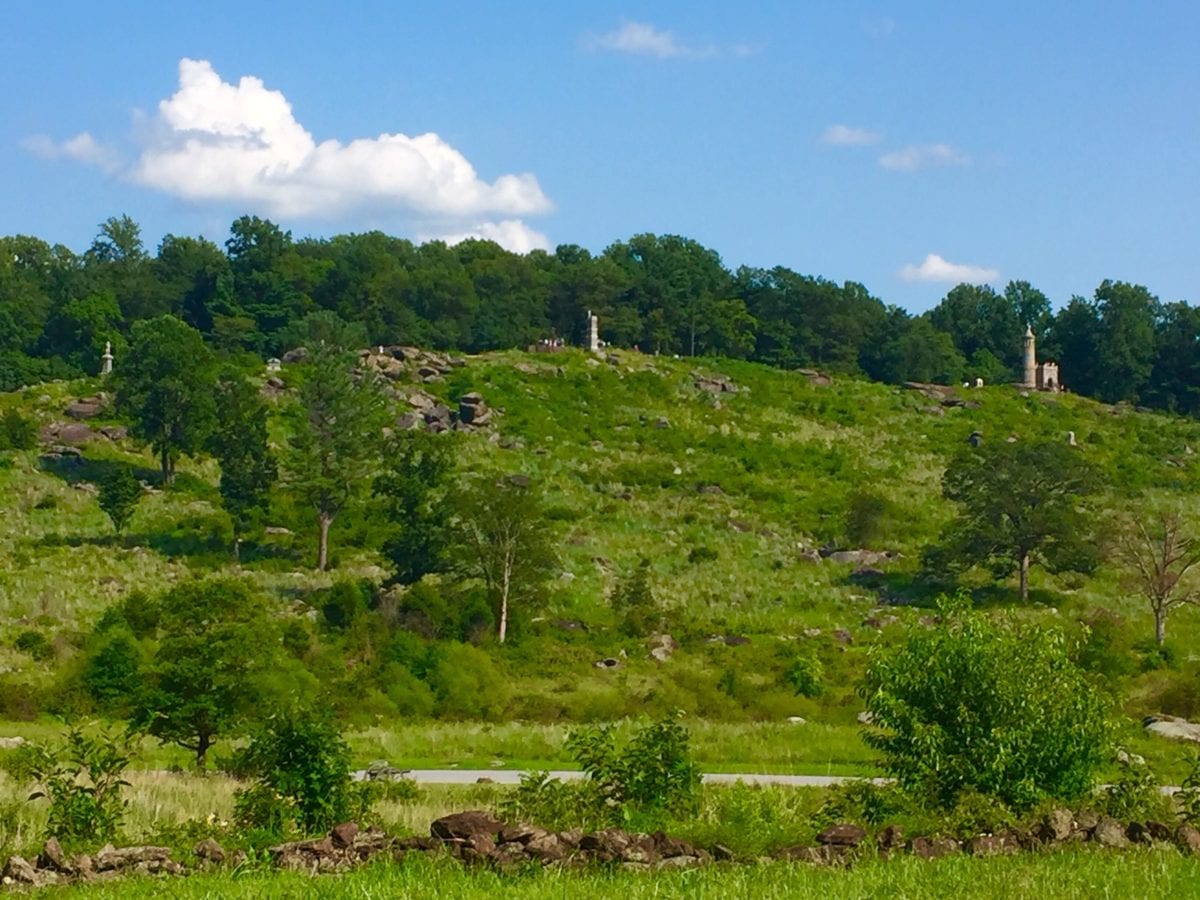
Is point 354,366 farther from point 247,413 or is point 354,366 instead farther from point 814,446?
point 814,446

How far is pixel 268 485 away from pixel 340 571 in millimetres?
6982

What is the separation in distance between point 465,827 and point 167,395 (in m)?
56.0

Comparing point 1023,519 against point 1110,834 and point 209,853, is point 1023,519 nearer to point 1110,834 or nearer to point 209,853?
point 1110,834

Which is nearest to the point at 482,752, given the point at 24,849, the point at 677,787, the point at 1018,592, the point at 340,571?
the point at 677,787

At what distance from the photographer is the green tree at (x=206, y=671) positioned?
25.8 metres

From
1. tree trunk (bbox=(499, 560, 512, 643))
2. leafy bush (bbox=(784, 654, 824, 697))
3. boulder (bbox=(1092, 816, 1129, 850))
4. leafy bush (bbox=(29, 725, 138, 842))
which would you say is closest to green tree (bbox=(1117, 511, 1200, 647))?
leafy bush (bbox=(784, 654, 824, 697))

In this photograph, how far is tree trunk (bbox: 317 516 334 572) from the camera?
55312 millimetres

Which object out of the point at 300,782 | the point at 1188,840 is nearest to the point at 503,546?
the point at 300,782

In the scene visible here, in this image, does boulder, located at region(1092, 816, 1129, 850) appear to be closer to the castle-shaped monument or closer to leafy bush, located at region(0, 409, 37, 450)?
leafy bush, located at region(0, 409, 37, 450)

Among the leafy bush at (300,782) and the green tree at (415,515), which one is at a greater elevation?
the green tree at (415,515)

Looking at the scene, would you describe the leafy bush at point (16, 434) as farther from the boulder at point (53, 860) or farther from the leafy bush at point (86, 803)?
the boulder at point (53, 860)

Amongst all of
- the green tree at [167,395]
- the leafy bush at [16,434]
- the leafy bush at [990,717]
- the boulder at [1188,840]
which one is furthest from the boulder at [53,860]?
the leafy bush at [16,434]

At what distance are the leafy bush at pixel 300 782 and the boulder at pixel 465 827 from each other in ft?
9.19

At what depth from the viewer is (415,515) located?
4944 cm
